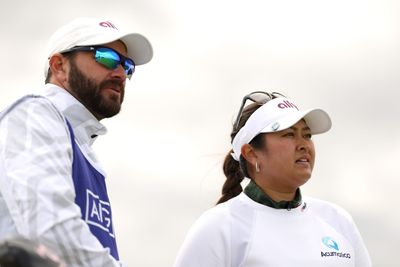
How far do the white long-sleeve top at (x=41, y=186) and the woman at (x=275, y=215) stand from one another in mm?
2391

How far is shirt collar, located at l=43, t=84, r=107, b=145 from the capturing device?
3.77 metres

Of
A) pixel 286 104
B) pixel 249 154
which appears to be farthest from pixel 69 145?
pixel 286 104

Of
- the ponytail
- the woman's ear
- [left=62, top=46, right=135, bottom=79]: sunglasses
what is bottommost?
the ponytail

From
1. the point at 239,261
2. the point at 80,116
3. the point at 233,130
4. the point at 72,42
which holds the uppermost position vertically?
the point at 72,42

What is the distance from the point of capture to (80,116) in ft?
12.6

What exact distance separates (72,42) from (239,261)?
2.24 m

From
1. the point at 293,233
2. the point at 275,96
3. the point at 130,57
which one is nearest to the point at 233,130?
the point at 275,96

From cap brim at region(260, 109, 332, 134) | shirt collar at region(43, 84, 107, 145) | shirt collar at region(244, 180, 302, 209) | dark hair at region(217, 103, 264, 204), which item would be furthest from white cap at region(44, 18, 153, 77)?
dark hair at region(217, 103, 264, 204)

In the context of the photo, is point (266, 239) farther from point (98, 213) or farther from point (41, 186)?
point (41, 186)

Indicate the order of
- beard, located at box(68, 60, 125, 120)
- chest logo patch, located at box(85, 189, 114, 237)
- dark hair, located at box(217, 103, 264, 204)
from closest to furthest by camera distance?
chest logo patch, located at box(85, 189, 114, 237) < beard, located at box(68, 60, 125, 120) < dark hair, located at box(217, 103, 264, 204)

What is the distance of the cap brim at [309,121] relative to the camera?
18.7 ft

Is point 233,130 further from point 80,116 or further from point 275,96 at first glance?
point 80,116

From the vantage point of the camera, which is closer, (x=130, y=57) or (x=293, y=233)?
(x=130, y=57)

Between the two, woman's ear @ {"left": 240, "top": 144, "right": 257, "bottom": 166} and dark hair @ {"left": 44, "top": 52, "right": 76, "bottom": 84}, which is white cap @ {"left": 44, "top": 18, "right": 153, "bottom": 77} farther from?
woman's ear @ {"left": 240, "top": 144, "right": 257, "bottom": 166}
